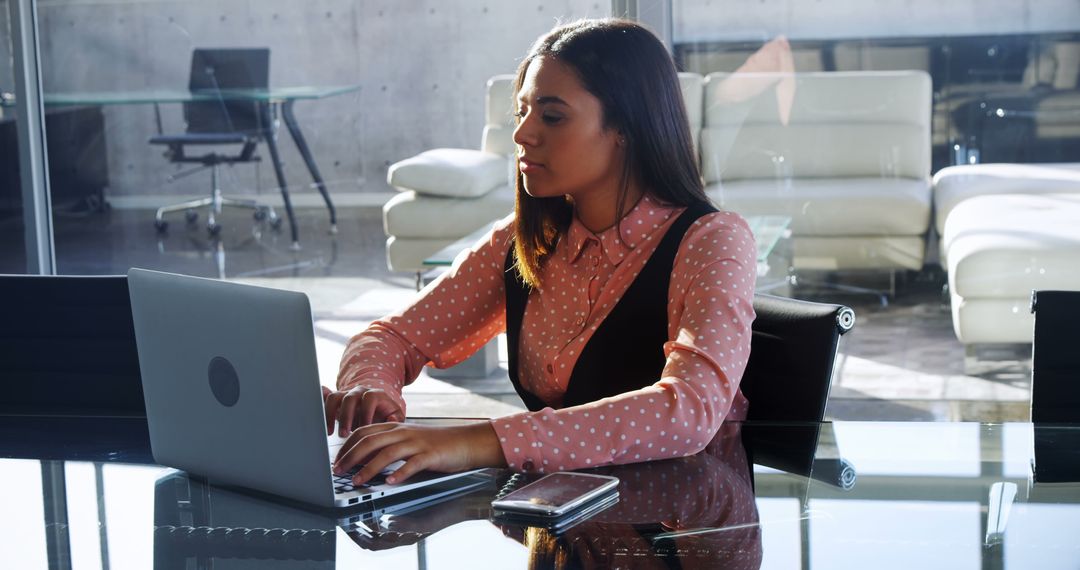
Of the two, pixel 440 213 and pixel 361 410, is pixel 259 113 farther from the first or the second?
pixel 361 410

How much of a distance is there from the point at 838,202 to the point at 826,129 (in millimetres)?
213

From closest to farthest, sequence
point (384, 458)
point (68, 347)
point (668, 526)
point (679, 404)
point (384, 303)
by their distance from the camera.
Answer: point (668, 526), point (384, 458), point (679, 404), point (68, 347), point (384, 303)

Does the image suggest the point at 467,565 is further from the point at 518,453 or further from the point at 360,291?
the point at 360,291

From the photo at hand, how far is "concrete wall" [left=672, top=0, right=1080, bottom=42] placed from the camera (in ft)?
11.4

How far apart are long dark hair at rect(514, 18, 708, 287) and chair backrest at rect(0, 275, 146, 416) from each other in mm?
746

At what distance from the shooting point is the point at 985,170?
141 inches

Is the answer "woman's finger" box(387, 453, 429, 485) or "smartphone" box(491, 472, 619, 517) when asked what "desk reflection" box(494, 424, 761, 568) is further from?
"woman's finger" box(387, 453, 429, 485)

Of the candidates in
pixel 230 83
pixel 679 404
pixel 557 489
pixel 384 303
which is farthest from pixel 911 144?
pixel 557 489

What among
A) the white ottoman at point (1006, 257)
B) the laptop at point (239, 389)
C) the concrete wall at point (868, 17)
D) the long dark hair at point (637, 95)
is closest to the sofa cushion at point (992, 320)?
the white ottoman at point (1006, 257)

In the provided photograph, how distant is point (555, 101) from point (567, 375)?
1.28ft

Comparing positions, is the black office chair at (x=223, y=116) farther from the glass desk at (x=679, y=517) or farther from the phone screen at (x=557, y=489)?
the phone screen at (x=557, y=489)

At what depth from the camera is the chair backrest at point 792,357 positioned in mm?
1760

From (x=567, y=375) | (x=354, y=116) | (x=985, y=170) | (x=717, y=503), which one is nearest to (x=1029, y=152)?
(x=985, y=170)

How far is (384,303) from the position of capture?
4.06 meters
